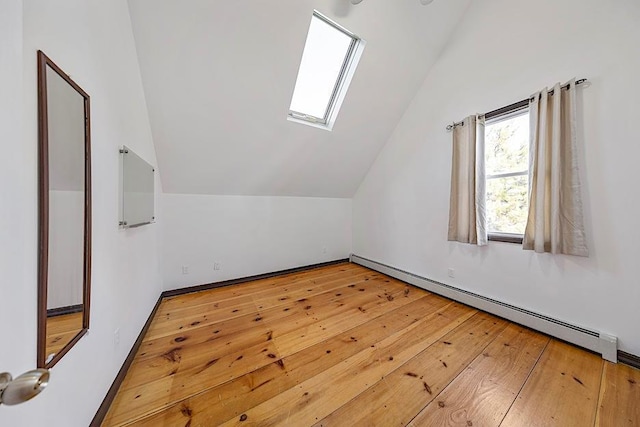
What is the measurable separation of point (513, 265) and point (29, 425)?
3.04m

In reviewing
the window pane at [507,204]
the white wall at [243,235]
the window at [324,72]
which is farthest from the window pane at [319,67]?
the window pane at [507,204]

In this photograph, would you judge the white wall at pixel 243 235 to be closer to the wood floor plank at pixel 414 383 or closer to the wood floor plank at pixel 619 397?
the wood floor plank at pixel 414 383

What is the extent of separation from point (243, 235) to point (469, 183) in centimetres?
279

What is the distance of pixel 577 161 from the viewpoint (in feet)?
5.41

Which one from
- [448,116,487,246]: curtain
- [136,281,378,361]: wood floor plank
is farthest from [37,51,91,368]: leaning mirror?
[448,116,487,246]: curtain

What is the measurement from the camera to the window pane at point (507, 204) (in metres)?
2.03

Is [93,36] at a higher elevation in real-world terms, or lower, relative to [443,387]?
higher

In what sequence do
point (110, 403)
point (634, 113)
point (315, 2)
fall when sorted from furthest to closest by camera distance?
point (315, 2)
point (634, 113)
point (110, 403)

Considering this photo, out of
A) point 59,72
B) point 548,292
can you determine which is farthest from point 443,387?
point 59,72

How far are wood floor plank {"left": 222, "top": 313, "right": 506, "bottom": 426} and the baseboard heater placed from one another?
6.8 inches

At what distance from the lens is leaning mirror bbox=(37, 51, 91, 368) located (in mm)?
706

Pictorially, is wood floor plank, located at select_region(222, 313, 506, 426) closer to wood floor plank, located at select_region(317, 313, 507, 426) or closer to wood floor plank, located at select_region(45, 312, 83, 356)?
wood floor plank, located at select_region(317, 313, 507, 426)

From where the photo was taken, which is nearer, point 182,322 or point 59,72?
point 59,72

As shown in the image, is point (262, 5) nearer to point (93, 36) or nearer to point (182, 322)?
point (93, 36)
